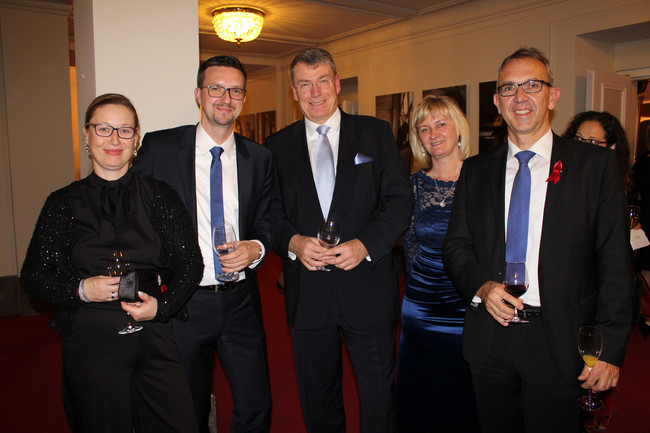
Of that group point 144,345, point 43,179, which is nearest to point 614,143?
point 144,345

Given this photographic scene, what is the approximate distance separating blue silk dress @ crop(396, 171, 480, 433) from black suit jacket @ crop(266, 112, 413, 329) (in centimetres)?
23

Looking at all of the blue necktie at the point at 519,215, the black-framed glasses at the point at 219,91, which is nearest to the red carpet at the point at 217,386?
A: the blue necktie at the point at 519,215

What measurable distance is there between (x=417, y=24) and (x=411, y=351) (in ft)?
21.1

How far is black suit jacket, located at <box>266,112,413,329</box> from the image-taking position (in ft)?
7.96

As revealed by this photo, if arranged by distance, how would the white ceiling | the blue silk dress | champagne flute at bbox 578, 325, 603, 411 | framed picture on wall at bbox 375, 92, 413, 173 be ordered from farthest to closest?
framed picture on wall at bbox 375, 92, 413, 173
the white ceiling
the blue silk dress
champagne flute at bbox 578, 325, 603, 411

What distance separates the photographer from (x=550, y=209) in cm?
190

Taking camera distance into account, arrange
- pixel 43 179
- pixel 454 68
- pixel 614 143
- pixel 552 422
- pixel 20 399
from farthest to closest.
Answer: pixel 454 68 → pixel 43 179 → pixel 20 399 → pixel 614 143 → pixel 552 422

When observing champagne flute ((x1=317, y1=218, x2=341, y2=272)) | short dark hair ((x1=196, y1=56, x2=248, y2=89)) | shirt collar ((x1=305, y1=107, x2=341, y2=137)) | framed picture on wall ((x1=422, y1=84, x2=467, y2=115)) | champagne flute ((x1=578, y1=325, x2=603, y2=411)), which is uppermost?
framed picture on wall ((x1=422, y1=84, x2=467, y2=115))

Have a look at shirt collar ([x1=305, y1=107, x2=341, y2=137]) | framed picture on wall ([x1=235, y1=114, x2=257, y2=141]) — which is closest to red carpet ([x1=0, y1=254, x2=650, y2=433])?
shirt collar ([x1=305, y1=107, x2=341, y2=137])

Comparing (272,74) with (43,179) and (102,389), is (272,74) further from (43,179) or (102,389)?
(102,389)

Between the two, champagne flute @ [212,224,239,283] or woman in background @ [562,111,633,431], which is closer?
champagne flute @ [212,224,239,283]

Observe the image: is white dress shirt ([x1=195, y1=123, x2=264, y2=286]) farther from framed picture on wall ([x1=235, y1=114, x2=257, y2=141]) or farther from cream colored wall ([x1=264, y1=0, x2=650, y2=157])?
framed picture on wall ([x1=235, y1=114, x2=257, y2=141])

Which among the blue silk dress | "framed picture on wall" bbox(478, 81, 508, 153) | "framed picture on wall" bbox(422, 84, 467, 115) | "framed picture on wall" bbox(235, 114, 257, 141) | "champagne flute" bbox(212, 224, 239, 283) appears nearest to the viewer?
"champagne flute" bbox(212, 224, 239, 283)

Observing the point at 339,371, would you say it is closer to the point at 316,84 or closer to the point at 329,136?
the point at 329,136
